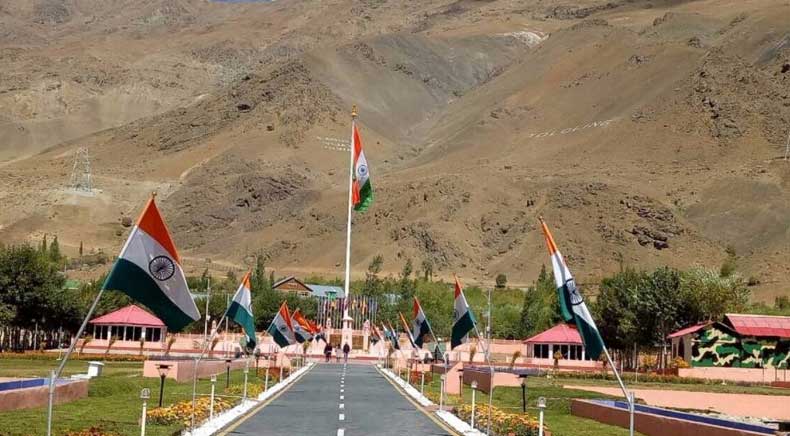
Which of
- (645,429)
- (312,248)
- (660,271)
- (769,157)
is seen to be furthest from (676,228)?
(645,429)

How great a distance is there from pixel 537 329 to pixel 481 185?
82717 millimetres

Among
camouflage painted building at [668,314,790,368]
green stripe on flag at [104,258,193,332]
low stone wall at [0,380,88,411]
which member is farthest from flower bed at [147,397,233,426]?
camouflage painted building at [668,314,790,368]

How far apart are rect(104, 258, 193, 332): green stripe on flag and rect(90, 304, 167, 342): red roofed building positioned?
72448 millimetres

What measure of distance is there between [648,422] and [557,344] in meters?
65.4

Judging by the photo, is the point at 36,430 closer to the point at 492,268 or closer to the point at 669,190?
the point at 492,268

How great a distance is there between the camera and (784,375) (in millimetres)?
72375

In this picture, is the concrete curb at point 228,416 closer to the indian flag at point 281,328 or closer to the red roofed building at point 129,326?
the indian flag at point 281,328

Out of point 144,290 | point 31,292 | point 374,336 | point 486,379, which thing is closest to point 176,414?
point 144,290

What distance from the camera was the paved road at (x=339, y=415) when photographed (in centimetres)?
2941

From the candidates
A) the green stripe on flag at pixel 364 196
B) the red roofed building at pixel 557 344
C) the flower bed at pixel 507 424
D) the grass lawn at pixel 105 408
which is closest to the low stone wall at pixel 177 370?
the grass lawn at pixel 105 408

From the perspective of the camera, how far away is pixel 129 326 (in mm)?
Result: 94625

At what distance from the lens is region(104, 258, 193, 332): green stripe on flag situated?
20625mm

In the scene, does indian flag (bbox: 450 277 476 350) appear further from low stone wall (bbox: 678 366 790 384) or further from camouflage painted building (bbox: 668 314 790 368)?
camouflage painted building (bbox: 668 314 790 368)

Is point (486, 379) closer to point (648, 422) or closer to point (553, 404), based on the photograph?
point (553, 404)
